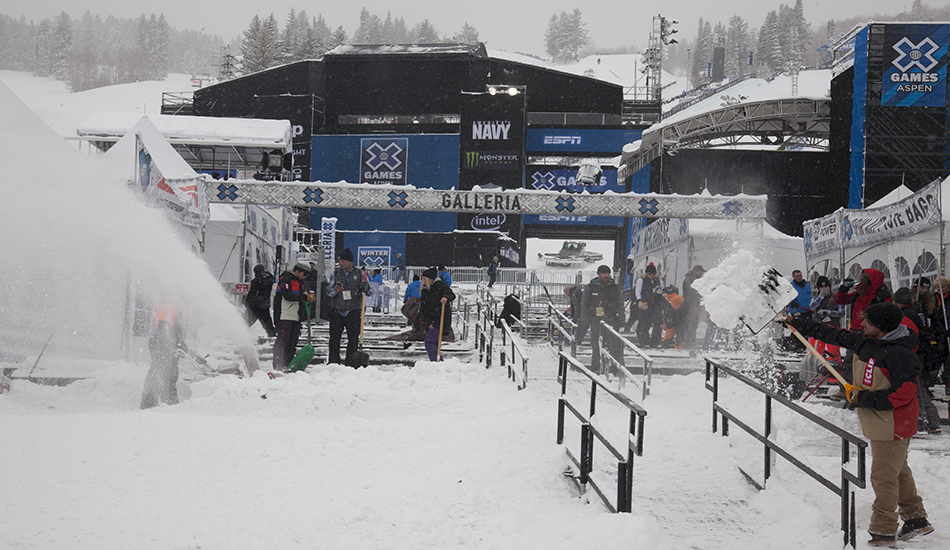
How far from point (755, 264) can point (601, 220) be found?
37.3 metres

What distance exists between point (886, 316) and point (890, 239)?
828cm

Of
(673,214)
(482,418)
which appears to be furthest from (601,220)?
(482,418)

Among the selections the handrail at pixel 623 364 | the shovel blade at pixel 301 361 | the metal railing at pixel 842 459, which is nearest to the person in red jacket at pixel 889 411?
the metal railing at pixel 842 459

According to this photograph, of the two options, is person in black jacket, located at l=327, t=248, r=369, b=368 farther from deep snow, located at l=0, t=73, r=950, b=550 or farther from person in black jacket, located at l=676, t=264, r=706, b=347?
person in black jacket, located at l=676, t=264, r=706, b=347

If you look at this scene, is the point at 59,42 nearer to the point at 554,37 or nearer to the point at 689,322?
the point at 689,322

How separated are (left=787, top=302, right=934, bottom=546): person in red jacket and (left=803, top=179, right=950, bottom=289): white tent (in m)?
6.27

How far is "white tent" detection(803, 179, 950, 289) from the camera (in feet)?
34.3

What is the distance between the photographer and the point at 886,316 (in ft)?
15.6

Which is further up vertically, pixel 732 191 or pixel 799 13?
pixel 799 13

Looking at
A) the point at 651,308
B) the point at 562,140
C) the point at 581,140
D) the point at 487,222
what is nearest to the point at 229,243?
the point at 651,308

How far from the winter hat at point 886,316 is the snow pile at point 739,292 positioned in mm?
634

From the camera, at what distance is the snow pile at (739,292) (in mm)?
5568

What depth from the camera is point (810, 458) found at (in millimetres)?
5523

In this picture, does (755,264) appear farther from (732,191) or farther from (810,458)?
(732,191)
